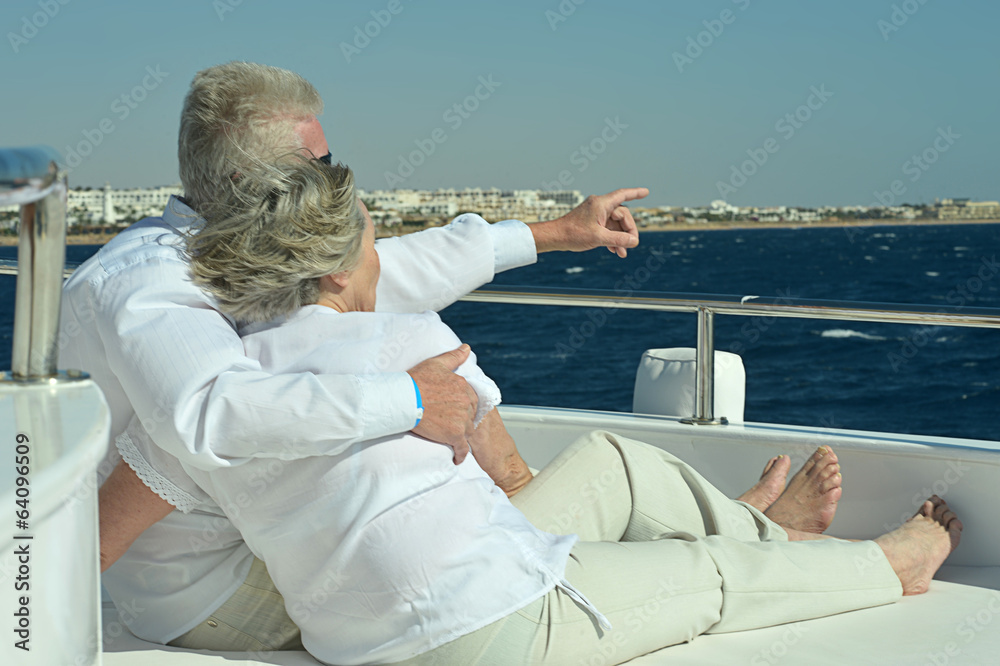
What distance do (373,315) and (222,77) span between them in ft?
1.81

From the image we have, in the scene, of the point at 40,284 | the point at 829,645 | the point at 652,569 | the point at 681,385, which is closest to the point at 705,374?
the point at 681,385

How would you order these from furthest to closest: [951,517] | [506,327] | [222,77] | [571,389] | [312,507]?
[506,327] < [571,389] < [951,517] < [222,77] < [312,507]

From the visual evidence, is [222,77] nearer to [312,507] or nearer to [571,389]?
[312,507]

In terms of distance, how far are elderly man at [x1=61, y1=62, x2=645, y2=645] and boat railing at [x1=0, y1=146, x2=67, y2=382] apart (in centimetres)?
51

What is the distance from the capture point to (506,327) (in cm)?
4309

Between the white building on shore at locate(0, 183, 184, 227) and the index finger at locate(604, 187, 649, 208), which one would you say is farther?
the index finger at locate(604, 187, 649, 208)

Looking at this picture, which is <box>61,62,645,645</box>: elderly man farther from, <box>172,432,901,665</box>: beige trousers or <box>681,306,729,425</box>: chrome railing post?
<box>681,306,729,425</box>: chrome railing post

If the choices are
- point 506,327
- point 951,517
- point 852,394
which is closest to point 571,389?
point 852,394

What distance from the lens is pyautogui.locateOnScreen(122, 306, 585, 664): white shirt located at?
4.79ft

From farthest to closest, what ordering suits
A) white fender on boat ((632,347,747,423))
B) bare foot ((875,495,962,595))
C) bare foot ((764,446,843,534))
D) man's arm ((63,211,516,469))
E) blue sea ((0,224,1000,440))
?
blue sea ((0,224,1000,440)) → white fender on boat ((632,347,747,423)) → bare foot ((764,446,843,534)) → bare foot ((875,495,962,595)) → man's arm ((63,211,516,469))

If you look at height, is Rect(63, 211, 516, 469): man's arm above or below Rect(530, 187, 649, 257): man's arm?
below

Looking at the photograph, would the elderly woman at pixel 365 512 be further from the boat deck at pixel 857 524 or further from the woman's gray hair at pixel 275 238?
the boat deck at pixel 857 524

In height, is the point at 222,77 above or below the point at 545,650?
above

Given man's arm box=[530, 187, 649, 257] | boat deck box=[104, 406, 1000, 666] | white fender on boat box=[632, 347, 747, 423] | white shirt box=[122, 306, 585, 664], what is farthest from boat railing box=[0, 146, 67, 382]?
white fender on boat box=[632, 347, 747, 423]
